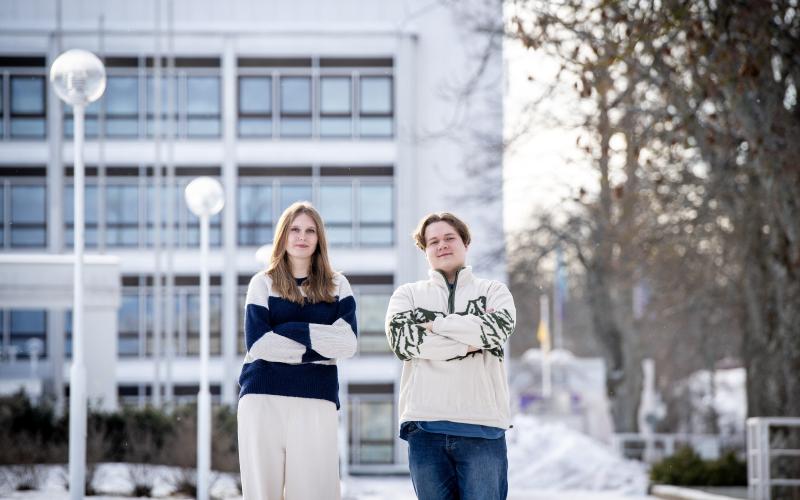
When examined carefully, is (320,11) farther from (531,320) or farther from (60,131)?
(531,320)

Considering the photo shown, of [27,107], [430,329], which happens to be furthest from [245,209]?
[430,329]

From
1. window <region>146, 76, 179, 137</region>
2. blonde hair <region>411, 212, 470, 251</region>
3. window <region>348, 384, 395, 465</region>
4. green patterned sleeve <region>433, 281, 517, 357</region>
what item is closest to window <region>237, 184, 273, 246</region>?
window <region>146, 76, 179, 137</region>

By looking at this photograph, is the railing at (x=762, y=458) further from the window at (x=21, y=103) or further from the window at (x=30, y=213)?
the window at (x=21, y=103)

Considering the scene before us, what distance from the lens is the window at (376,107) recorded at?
4491 centimetres

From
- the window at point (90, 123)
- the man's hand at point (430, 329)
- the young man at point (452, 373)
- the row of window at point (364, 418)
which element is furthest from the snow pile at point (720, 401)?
the man's hand at point (430, 329)

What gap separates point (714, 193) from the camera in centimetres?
2223

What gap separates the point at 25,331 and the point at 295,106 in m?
10.3

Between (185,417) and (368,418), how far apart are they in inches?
699

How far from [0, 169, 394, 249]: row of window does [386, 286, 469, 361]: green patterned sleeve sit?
124ft

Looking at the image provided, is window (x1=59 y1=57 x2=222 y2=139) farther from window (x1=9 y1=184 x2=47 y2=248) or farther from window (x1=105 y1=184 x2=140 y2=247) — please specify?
window (x1=9 y1=184 x2=47 y2=248)

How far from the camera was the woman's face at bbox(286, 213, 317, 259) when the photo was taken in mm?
7316

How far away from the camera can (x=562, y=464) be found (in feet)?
114

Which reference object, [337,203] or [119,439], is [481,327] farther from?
[337,203]

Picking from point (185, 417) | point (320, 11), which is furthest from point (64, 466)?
point (320, 11)
